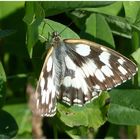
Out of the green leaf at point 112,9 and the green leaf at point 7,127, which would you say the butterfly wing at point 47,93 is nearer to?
the green leaf at point 7,127

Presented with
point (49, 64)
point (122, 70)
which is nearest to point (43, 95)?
point (49, 64)


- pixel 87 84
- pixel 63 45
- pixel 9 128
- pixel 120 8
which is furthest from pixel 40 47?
pixel 120 8

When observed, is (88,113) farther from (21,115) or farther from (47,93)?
(21,115)

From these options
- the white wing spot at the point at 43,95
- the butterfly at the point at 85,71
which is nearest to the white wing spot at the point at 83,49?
the butterfly at the point at 85,71

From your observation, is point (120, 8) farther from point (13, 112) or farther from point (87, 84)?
point (13, 112)

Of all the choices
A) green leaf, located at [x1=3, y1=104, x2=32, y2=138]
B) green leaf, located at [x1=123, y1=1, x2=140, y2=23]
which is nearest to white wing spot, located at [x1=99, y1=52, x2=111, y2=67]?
green leaf, located at [x1=123, y1=1, x2=140, y2=23]

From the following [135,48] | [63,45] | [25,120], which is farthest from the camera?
[25,120]
